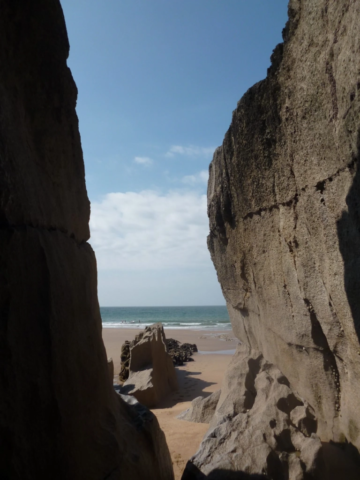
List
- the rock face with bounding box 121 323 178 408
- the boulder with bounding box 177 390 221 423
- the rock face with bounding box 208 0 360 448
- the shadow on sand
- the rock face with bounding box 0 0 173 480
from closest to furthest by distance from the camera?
the rock face with bounding box 0 0 173 480 < the rock face with bounding box 208 0 360 448 < the boulder with bounding box 177 390 221 423 < the rock face with bounding box 121 323 178 408 < the shadow on sand

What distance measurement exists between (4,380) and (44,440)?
0.39 m

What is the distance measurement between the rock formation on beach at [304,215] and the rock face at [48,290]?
1243 mm

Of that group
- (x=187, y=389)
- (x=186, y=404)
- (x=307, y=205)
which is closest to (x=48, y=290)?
(x=307, y=205)

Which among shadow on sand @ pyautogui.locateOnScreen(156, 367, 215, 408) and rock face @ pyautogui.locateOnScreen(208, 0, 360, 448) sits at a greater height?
rock face @ pyautogui.locateOnScreen(208, 0, 360, 448)

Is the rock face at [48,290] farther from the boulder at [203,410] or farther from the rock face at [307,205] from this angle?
the boulder at [203,410]

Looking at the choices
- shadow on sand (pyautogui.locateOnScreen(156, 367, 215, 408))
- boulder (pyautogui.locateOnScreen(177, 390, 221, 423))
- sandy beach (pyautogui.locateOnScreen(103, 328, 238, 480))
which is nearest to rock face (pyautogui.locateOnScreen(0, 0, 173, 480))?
sandy beach (pyautogui.locateOnScreen(103, 328, 238, 480))

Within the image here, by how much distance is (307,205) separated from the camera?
3.28 m

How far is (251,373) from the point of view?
4.68m

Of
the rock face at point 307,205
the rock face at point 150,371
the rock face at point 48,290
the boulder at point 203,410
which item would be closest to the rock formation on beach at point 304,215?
the rock face at point 307,205

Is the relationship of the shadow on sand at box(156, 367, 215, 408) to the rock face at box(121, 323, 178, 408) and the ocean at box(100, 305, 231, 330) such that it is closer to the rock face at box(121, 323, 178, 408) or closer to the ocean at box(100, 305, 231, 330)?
the rock face at box(121, 323, 178, 408)

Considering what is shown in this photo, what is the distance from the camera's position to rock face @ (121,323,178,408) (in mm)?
7172

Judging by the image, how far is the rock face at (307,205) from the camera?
2.72 m

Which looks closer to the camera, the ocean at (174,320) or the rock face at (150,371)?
the rock face at (150,371)

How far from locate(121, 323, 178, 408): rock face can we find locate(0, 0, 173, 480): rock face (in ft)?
14.2
